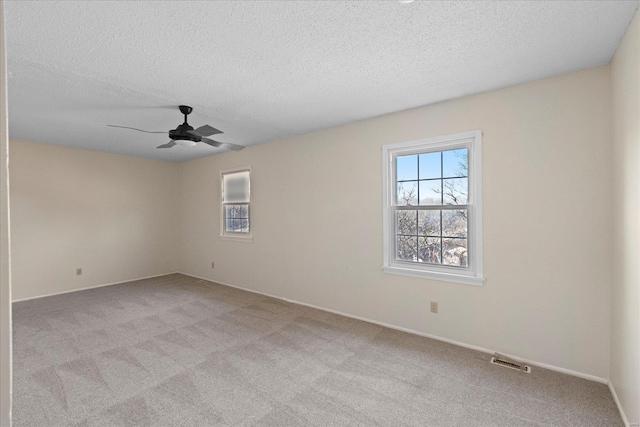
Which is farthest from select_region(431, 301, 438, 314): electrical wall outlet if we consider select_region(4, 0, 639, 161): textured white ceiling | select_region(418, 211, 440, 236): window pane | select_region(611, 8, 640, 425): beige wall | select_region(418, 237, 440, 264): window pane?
select_region(4, 0, 639, 161): textured white ceiling

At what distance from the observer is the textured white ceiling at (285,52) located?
1729mm

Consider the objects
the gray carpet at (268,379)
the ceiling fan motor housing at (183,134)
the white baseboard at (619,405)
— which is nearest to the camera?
the white baseboard at (619,405)

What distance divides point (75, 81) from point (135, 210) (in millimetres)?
3949

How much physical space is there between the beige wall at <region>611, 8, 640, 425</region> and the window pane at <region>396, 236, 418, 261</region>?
164 centimetres

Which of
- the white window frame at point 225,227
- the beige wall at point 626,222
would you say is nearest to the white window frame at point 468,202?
the beige wall at point 626,222

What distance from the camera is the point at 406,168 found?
349cm

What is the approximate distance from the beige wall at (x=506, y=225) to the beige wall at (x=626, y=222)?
15 centimetres

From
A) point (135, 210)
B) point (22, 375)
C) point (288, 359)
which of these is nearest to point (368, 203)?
point (288, 359)

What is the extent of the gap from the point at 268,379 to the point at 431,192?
245cm

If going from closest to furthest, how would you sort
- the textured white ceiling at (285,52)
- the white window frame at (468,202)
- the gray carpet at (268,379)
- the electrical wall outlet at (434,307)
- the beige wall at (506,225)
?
1. the textured white ceiling at (285,52)
2. the gray carpet at (268,379)
3. the beige wall at (506,225)
4. the white window frame at (468,202)
5. the electrical wall outlet at (434,307)

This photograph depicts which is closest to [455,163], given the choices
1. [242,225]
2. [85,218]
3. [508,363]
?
[508,363]

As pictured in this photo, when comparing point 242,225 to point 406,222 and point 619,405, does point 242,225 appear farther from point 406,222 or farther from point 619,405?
point 619,405

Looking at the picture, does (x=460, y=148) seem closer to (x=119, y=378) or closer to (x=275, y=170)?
(x=275, y=170)

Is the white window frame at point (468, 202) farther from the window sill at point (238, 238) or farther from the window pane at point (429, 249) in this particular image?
the window sill at point (238, 238)
